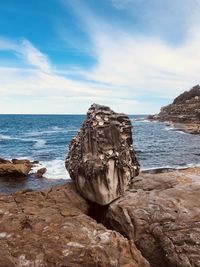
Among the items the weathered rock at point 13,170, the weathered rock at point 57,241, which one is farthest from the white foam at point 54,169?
the weathered rock at point 57,241

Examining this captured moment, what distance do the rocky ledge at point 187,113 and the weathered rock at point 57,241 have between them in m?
60.1

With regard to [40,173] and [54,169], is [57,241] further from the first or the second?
[54,169]

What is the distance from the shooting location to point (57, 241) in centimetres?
985

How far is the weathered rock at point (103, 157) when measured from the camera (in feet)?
45.2

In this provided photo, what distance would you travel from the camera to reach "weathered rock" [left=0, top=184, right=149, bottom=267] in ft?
30.5

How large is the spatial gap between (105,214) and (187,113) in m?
102

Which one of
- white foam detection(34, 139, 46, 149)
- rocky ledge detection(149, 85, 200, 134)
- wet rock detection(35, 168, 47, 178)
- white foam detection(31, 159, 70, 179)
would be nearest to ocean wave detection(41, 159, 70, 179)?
white foam detection(31, 159, 70, 179)

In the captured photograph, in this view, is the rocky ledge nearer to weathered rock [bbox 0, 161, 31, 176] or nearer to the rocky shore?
weathered rock [bbox 0, 161, 31, 176]

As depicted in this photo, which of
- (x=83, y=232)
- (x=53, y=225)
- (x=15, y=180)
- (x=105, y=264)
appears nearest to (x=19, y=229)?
(x=53, y=225)

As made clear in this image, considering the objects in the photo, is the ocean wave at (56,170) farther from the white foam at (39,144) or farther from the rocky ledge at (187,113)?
the rocky ledge at (187,113)

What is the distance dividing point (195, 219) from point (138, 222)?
1.83 metres

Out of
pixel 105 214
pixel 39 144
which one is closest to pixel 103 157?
pixel 105 214

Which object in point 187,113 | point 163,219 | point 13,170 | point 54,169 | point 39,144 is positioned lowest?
point 39,144

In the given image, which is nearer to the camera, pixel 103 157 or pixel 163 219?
pixel 163 219
